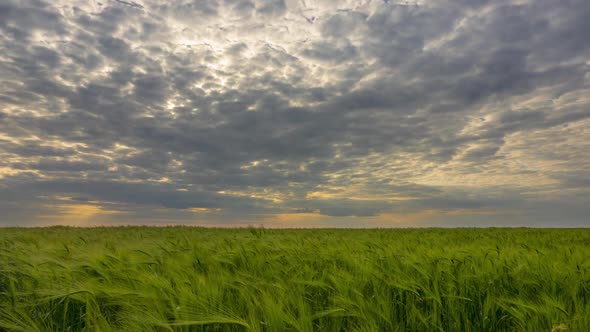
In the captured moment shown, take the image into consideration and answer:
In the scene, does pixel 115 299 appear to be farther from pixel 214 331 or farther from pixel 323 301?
pixel 323 301

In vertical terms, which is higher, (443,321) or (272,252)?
(272,252)

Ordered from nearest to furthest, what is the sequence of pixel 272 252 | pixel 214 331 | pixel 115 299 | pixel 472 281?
1. pixel 214 331
2. pixel 115 299
3. pixel 472 281
4. pixel 272 252

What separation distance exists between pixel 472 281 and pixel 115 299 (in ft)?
11.3

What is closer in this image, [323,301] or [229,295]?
[229,295]

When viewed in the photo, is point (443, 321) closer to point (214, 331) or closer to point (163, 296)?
point (214, 331)

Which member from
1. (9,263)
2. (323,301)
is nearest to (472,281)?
(323,301)

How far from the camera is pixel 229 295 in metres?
3.04

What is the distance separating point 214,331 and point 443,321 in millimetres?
1871

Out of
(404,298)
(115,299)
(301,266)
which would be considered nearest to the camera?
(115,299)

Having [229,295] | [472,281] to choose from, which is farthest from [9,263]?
[472,281]

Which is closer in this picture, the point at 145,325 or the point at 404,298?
the point at 145,325

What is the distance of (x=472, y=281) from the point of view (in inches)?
146

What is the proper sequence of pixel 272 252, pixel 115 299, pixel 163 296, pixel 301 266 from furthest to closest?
pixel 272 252 → pixel 301 266 → pixel 115 299 → pixel 163 296

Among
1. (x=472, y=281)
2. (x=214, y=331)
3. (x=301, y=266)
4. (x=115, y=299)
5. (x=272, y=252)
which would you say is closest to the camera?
(x=214, y=331)
